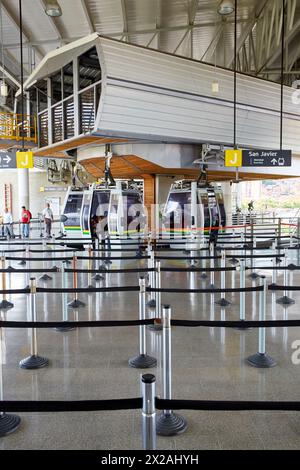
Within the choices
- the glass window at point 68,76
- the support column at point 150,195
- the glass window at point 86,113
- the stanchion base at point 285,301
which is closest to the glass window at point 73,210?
the glass window at point 86,113

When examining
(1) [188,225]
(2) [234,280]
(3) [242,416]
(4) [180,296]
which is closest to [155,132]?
(1) [188,225]

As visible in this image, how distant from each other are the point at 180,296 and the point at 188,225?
6720 mm

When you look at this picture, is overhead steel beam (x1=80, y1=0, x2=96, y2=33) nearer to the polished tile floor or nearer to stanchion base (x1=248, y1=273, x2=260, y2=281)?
stanchion base (x1=248, y1=273, x2=260, y2=281)

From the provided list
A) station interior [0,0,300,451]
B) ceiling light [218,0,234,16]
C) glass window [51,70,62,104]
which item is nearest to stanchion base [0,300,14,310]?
station interior [0,0,300,451]

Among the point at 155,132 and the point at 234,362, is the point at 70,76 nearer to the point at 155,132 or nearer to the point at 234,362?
the point at 155,132

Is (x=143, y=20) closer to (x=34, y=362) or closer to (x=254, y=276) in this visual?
(x=254, y=276)

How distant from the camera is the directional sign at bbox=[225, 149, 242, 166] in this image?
1318 cm

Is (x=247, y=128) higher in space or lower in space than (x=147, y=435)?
Result: higher

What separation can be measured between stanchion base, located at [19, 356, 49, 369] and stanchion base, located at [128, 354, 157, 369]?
983 mm

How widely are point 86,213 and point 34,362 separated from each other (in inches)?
359

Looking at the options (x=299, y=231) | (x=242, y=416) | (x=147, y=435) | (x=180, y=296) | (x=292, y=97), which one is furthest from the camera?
(x=292, y=97)

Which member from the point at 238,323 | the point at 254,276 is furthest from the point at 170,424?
the point at 254,276

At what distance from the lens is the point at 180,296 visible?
8.14m
